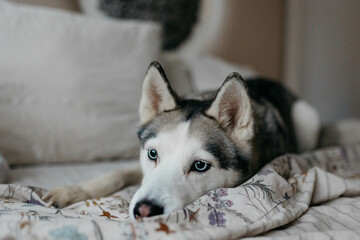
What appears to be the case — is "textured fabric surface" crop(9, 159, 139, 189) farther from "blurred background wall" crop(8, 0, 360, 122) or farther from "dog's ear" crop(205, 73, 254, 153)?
"blurred background wall" crop(8, 0, 360, 122)

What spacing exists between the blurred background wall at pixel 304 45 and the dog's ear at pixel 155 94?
2.08 m

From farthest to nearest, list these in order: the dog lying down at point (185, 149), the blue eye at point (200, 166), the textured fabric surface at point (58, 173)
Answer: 1. the textured fabric surface at point (58, 173)
2. the blue eye at point (200, 166)
3. the dog lying down at point (185, 149)

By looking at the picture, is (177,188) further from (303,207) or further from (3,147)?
(3,147)

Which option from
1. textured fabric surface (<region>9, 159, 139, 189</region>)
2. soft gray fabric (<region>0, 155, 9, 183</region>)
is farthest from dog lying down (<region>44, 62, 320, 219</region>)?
soft gray fabric (<region>0, 155, 9, 183</region>)

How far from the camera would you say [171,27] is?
122 inches

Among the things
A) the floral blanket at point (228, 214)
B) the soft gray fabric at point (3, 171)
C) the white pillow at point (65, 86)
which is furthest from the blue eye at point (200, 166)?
the white pillow at point (65, 86)

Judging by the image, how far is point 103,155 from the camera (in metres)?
2.17

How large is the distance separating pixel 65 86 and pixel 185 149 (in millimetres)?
1036

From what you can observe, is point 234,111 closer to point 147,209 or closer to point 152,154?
point 152,154

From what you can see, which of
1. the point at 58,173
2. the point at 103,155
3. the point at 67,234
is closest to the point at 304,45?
the point at 103,155

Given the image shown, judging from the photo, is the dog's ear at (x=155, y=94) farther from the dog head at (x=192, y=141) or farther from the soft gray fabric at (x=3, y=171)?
the soft gray fabric at (x=3, y=171)

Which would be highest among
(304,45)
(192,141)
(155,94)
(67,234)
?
(304,45)

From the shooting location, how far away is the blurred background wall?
145 inches

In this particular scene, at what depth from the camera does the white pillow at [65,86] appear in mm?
1922
